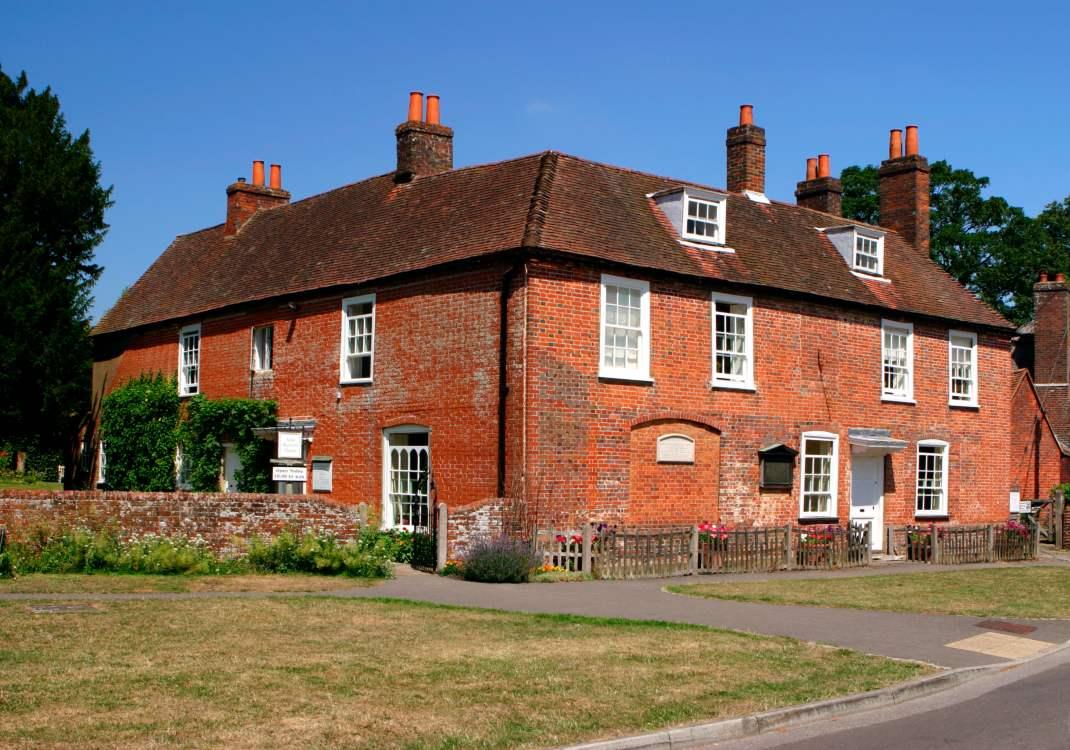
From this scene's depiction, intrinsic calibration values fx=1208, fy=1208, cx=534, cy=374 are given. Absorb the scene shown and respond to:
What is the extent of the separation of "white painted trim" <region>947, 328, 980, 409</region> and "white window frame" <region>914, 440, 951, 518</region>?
121 centimetres

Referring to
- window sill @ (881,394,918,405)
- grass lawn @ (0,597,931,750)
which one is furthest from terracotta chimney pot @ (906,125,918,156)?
grass lawn @ (0,597,931,750)

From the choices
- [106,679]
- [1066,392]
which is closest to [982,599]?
[106,679]

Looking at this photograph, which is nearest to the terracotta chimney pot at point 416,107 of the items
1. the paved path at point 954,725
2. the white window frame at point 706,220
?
the white window frame at point 706,220

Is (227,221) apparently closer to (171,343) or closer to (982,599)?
(171,343)

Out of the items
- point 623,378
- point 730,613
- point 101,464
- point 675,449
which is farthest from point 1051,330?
point 101,464

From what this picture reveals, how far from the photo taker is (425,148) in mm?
28547

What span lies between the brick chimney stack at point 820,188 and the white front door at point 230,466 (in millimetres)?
16536

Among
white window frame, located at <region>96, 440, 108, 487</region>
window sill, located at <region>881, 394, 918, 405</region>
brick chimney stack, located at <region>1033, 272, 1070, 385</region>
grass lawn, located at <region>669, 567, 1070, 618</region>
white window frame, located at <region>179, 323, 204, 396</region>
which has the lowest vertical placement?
grass lawn, located at <region>669, 567, 1070, 618</region>

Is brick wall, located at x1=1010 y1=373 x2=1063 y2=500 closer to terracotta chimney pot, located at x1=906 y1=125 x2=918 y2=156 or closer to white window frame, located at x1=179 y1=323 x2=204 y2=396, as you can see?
terracotta chimney pot, located at x1=906 y1=125 x2=918 y2=156

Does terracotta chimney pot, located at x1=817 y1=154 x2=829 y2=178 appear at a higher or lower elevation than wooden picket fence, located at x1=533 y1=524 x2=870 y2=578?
higher

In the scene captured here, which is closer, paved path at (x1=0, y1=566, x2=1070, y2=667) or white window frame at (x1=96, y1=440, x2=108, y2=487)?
paved path at (x1=0, y1=566, x2=1070, y2=667)

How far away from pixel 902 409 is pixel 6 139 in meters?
25.8

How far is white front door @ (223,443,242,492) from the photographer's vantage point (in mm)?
28769

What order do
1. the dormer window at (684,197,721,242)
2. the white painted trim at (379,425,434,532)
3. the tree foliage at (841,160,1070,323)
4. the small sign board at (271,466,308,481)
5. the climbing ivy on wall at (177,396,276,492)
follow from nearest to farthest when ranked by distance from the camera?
the small sign board at (271,466,308,481)
the white painted trim at (379,425,434,532)
the dormer window at (684,197,721,242)
the climbing ivy on wall at (177,396,276,492)
the tree foliage at (841,160,1070,323)
